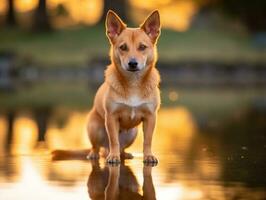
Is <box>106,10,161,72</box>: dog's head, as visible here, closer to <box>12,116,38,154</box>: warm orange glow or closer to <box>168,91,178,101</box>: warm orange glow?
<box>12,116,38,154</box>: warm orange glow

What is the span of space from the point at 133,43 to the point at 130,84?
384 mm

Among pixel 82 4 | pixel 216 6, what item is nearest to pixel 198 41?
pixel 216 6

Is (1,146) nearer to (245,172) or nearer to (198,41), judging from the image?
(245,172)

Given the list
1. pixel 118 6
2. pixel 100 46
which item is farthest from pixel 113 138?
pixel 118 6

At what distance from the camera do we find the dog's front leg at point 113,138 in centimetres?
779

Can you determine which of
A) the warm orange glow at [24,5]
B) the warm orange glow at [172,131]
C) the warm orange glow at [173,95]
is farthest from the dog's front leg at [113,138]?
the warm orange glow at [24,5]

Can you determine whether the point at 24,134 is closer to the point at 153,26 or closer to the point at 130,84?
the point at 130,84

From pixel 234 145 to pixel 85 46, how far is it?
22.1 metres

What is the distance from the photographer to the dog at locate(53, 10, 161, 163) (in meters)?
7.78

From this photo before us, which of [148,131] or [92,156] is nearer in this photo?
[148,131]

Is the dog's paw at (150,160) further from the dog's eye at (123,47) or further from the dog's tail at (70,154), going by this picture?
the dog's eye at (123,47)

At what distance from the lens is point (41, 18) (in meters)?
34.6

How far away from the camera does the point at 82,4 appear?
44469mm

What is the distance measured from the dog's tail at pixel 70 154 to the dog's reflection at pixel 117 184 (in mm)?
611
